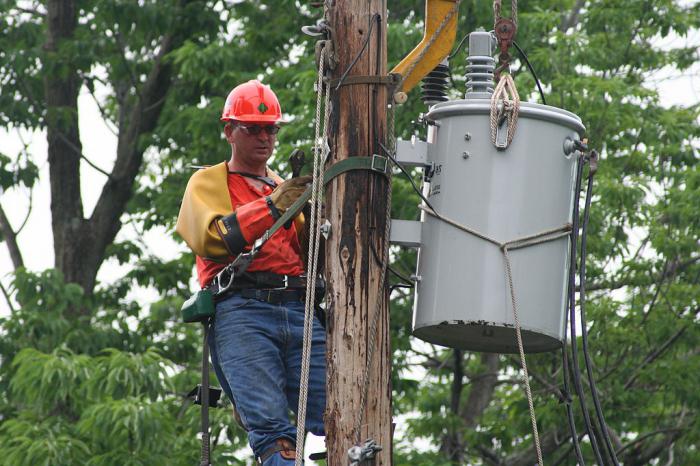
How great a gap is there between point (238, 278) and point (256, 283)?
8 cm

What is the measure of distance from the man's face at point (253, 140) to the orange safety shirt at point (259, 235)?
0.10 metres

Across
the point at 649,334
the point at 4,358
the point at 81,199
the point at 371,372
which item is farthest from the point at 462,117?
the point at 81,199

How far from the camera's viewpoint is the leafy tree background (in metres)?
10.1

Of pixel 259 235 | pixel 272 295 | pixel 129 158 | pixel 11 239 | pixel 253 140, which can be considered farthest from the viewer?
pixel 11 239

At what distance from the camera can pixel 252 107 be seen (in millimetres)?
5855

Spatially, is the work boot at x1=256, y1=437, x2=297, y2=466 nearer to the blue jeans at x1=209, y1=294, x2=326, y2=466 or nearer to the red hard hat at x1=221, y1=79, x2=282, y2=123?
the blue jeans at x1=209, y1=294, x2=326, y2=466

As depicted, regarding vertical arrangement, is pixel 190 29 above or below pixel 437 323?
above

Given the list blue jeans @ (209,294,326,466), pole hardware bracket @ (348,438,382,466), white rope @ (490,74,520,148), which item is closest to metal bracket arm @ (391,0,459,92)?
white rope @ (490,74,520,148)

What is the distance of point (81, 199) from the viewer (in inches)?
583

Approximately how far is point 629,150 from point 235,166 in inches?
249

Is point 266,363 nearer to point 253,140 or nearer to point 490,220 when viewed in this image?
point 253,140

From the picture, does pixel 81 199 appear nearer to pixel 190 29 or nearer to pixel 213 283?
pixel 190 29

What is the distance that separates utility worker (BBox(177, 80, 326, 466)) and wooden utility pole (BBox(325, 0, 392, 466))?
1.14ft

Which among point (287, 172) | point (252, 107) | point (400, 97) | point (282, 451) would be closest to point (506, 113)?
point (400, 97)
